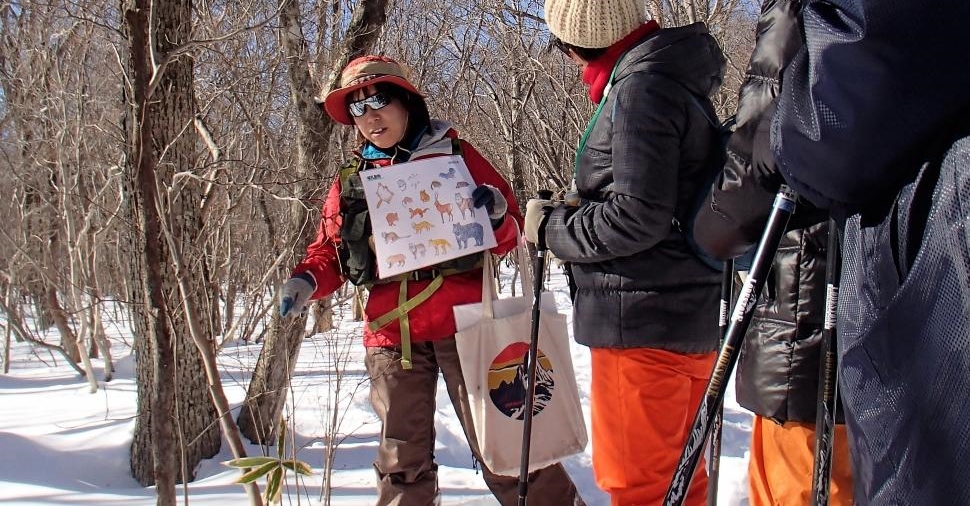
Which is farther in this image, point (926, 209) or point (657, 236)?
point (657, 236)

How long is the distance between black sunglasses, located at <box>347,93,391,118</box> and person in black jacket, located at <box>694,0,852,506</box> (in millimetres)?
1401

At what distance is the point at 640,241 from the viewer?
191 centimetres

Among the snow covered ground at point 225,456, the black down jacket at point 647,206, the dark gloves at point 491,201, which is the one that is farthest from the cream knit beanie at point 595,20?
the snow covered ground at point 225,456

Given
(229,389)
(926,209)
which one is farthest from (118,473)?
(926,209)

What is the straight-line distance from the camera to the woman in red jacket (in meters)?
2.56

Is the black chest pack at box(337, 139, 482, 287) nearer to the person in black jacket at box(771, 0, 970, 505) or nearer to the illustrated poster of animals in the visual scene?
A: the illustrated poster of animals

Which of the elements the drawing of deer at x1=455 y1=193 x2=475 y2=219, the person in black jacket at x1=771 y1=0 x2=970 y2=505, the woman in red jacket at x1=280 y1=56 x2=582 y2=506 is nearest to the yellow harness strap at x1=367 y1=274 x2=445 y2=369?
the woman in red jacket at x1=280 y1=56 x2=582 y2=506

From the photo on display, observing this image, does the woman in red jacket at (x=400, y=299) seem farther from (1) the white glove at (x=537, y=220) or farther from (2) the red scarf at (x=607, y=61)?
(2) the red scarf at (x=607, y=61)

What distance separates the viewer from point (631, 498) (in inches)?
78.5

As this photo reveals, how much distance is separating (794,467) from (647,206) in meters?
0.75

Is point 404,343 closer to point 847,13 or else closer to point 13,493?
point 847,13

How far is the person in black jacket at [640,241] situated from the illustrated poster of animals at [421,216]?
56 cm

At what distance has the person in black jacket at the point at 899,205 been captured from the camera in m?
0.84

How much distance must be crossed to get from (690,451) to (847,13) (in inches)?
40.3
